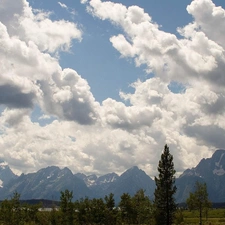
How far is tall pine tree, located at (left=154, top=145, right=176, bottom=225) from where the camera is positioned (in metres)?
83.6

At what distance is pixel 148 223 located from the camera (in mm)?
106750

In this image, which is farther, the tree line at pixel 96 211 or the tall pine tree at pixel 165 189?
the tree line at pixel 96 211

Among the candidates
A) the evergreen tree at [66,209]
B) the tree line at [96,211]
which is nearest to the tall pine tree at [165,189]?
the tree line at [96,211]

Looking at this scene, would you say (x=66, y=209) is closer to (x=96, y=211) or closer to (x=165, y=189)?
(x=96, y=211)

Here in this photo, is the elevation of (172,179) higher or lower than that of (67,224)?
higher

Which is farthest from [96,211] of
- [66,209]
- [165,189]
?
[165,189]

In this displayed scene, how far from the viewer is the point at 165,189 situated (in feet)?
275

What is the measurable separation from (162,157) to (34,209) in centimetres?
7556

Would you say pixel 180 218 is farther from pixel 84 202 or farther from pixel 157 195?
pixel 157 195

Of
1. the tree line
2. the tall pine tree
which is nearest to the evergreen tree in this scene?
the tree line

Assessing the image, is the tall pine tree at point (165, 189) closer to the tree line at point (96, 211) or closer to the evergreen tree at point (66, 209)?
the tree line at point (96, 211)

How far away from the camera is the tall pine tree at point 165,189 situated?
83.6m

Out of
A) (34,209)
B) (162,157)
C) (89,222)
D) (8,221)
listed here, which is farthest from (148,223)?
(34,209)

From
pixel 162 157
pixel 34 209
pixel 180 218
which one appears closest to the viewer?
pixel 162 157
